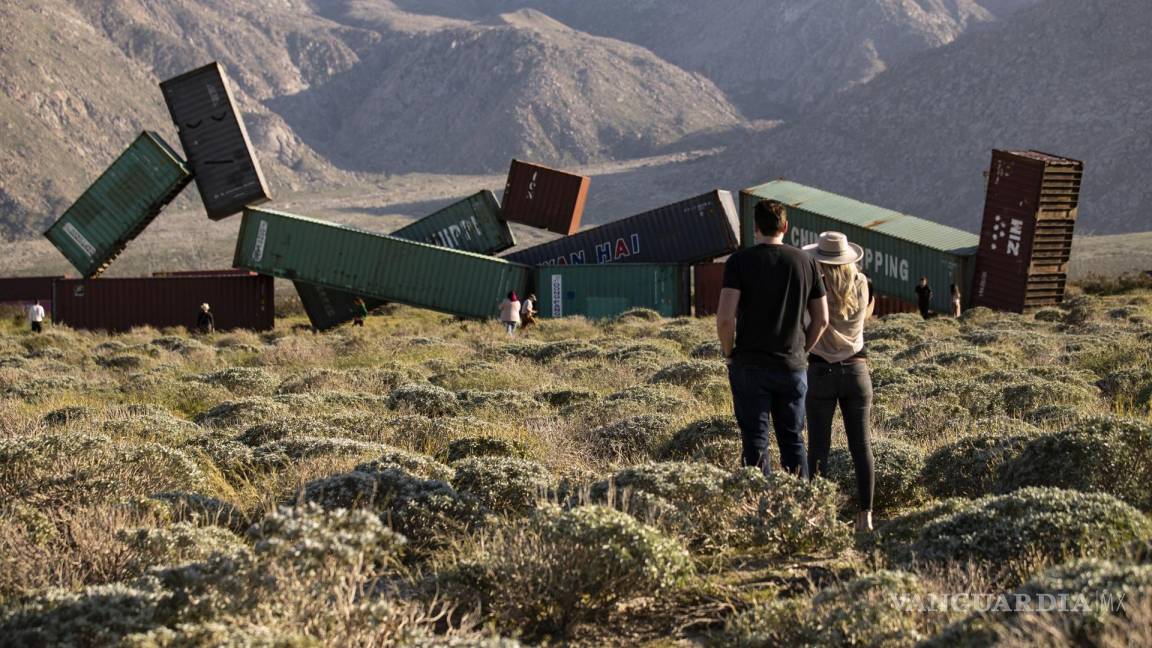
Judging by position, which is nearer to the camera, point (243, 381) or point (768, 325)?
point (768, 325)

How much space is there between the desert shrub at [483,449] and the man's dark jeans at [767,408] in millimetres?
2840

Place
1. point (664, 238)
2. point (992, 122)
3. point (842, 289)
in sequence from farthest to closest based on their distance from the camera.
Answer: point (992, 122), point (664, 238), point (842, 289)

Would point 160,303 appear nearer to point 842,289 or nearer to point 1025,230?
point 1025,230

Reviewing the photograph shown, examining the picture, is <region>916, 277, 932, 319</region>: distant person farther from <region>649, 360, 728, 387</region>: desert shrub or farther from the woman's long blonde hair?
the woman's long blonde hair

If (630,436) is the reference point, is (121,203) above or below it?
below

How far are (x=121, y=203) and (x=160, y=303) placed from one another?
3670 mm

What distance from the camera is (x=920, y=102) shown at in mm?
160750

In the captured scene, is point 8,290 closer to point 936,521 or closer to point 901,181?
point 936,521

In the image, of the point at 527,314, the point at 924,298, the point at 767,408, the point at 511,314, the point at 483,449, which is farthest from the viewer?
the point at 527,314

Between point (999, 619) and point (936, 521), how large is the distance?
76.1 inches

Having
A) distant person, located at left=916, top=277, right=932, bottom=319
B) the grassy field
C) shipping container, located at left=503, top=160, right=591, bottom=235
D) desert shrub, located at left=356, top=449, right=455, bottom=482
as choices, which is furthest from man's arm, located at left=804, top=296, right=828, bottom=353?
shipping container, located at left=503, top=160, right=591, bottom=235

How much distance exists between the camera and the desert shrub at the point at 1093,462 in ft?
23.6

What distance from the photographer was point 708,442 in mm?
9508

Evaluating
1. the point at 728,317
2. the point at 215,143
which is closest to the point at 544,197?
the point at 215,143
